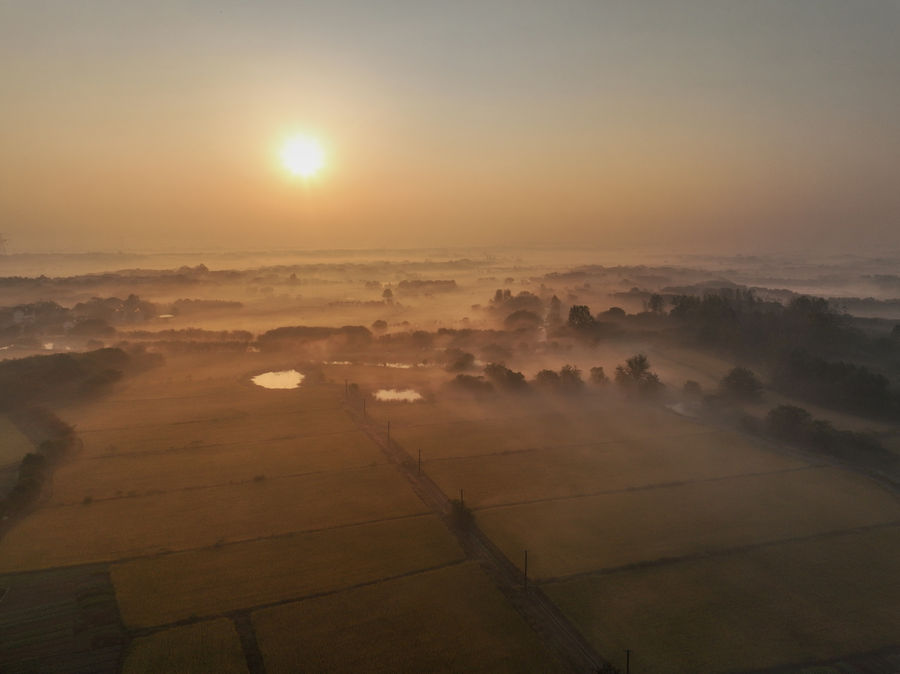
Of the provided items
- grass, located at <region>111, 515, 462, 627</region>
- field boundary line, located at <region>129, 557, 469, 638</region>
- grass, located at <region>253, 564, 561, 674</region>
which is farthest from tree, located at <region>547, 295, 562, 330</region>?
grass, located at <region>253, 564, 561, 674</region>

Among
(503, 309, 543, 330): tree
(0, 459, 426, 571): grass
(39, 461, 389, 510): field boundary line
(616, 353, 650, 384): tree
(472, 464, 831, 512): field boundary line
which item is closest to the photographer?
(0, 459, 426, 571): grass

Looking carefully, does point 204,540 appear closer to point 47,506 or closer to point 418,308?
point 47,506

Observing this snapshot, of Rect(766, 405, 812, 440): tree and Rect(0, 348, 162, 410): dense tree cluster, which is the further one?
Rect(0, 348, 162, 410): dense tree cluster

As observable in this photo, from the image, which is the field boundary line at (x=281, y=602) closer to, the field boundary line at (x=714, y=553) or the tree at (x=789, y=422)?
the field boundary line at (x=714, y=553)

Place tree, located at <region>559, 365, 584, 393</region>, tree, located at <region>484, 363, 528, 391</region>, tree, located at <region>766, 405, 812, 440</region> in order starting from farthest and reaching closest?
tree, located at <region>484, 363, 528, 391</region>, tree, located at <region>559, 365, 584, 393</region>, tree, located at <region>766, 405, 812, 440</region>

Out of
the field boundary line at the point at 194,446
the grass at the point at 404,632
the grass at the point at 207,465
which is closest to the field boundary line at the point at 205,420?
the field boundary line at the point at 194,446

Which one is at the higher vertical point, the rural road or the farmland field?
the farmland field

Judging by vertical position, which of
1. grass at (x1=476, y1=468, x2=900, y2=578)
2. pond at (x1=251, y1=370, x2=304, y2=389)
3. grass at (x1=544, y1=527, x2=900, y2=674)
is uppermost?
grass at (x1=544, y1=527, x2=900, y2=674)

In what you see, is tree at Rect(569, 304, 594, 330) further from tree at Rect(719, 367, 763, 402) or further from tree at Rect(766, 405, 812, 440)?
tree at Rect(766, 405, 812, 440)
